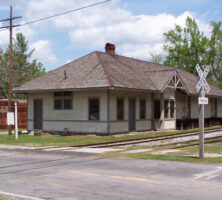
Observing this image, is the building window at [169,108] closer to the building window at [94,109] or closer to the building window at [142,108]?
the building window at [142,108]

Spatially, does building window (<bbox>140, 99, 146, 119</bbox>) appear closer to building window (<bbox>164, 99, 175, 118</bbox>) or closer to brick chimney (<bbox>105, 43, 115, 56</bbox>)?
building window (<bbox>164, 99, 175, 118</bbox>)

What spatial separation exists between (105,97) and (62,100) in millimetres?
3936

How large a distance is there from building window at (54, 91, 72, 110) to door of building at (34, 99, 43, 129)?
5.80 ft

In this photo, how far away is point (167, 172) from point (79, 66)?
58.6ft

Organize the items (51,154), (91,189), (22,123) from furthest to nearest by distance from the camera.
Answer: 1. (22,123)
2. (51,154)
3. (91,189)

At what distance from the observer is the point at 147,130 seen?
26.2m

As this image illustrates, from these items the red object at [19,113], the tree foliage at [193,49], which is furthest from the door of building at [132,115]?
the tree foliage at [193,49]

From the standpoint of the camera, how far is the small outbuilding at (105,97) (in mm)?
22781

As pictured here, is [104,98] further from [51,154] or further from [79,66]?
[51,154]

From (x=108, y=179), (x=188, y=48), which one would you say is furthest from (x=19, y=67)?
(x=108, y=179)

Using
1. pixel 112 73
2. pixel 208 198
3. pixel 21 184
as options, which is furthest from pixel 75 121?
pixel 208 198

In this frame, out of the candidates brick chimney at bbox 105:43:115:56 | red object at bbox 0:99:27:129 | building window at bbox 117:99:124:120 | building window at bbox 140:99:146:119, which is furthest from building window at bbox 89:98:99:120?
red object at bbox 0:99:27:129

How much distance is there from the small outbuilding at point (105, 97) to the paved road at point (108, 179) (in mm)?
10161

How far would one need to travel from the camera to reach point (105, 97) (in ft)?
73.8
